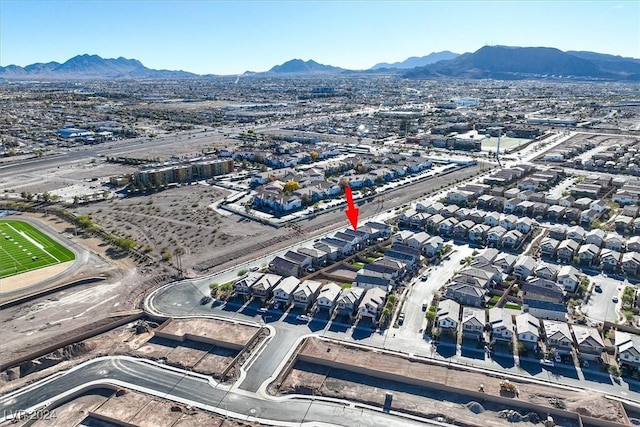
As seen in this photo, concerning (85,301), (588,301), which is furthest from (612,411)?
(85,301)

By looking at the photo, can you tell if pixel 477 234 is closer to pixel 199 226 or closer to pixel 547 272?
pixel 547 272

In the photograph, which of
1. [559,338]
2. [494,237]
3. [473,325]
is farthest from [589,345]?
[494,237]

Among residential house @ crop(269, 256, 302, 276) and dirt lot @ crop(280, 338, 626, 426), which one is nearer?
dirt lot @ crop(280, 338, 626, 426)

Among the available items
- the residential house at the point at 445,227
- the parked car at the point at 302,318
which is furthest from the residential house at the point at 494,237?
the parked car at the point at 302,318

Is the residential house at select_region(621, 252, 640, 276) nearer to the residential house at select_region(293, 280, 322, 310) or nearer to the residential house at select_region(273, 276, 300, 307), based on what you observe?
the residential house at select_region(293, 280, 322, 310)

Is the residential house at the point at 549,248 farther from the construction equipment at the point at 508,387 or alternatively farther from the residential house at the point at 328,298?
the residential house at the point at 328,298

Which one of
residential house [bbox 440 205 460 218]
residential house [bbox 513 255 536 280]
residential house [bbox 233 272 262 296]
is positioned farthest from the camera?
residential house [bbox 440 205 460 218]

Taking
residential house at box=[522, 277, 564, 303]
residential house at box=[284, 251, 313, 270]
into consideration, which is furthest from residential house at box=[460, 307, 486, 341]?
residential house at box=[284, 251, 313, 270]
